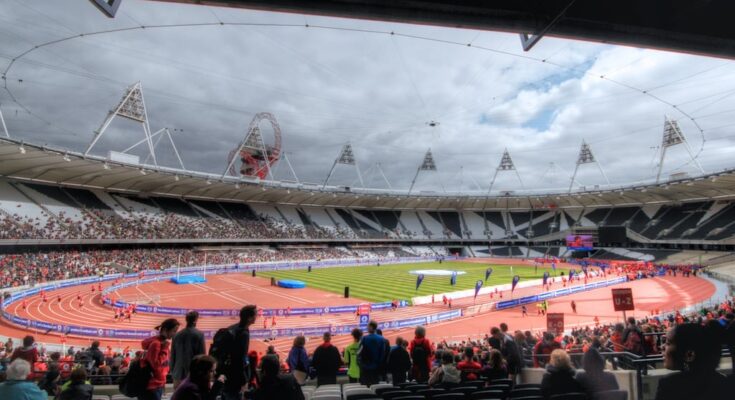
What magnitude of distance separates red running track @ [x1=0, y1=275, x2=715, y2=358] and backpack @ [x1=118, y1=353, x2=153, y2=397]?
606 inches

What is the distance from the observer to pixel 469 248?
85.6 m

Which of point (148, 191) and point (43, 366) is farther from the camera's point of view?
point (148, 191)

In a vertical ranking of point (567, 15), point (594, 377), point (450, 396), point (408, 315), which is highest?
point (567, 15)

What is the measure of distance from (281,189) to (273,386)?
63322 mm

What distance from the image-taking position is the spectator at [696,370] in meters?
2.88

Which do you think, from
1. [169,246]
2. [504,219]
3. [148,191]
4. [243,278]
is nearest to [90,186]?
[148,191]

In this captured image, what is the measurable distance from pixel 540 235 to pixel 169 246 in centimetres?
7407

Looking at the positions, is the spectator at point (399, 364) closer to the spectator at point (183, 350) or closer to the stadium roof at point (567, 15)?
the spectator at point (183, 350)

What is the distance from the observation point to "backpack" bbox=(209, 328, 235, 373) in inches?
173

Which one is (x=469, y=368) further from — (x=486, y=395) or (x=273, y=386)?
(x=273, y=386)

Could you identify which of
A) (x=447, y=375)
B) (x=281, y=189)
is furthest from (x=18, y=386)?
(x=281, y=189)

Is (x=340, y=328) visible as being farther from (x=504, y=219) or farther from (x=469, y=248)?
(x=504, y=219)

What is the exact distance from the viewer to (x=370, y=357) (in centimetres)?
648

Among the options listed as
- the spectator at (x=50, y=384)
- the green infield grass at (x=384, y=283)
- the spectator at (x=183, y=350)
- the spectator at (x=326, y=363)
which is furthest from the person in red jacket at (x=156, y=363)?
the green infield grass at (x=384, y=283)
